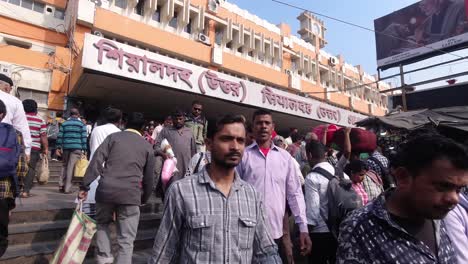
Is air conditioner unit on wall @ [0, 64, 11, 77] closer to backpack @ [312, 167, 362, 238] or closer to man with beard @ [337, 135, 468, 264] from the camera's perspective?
backpack @ [312, 167, 362, 238]

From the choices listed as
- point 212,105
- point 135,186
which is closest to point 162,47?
point 212,105

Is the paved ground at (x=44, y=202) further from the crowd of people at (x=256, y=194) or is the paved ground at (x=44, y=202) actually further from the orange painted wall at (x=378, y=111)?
the orange painted wall at (x=378, y=111)

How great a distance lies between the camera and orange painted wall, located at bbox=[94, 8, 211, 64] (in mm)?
13281

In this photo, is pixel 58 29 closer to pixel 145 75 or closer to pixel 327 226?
pixel 145 75

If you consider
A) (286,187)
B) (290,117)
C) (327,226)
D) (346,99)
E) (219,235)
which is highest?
(346,99)

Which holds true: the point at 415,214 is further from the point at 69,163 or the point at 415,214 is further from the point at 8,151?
the point at 69,163

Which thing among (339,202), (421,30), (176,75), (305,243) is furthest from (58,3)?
(421,30)

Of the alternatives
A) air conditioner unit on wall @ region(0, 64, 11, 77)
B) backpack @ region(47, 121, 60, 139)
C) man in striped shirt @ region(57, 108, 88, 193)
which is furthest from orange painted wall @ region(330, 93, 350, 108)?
man in striped shirt @ region(57, 108, 88, 193)

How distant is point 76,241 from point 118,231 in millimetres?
391

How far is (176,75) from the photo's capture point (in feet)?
29.8

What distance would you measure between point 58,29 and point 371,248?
16206 mm

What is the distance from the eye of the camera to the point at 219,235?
1.45 metres

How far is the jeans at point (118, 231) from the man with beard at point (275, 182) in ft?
4.32

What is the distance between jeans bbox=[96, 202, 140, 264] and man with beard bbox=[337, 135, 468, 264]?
233 cm
